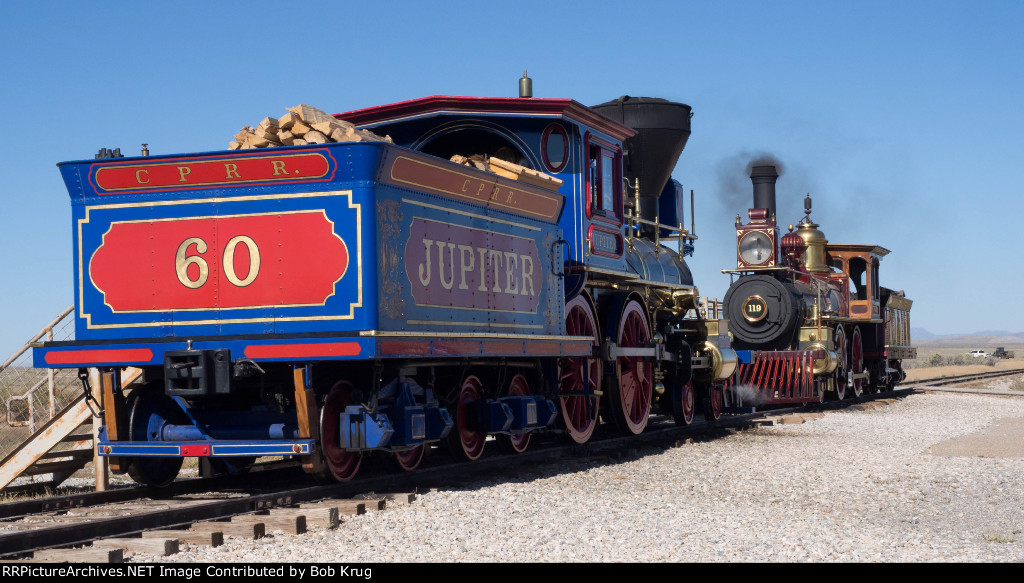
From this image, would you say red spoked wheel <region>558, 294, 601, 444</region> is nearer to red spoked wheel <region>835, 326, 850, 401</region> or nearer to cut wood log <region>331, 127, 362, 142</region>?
cut wood log <region>331, 127, 362, 142</region>

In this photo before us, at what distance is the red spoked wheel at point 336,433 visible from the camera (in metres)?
8.78

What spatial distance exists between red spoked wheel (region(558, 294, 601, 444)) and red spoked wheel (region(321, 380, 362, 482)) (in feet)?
10.8

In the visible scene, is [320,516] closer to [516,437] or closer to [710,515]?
[710,515]

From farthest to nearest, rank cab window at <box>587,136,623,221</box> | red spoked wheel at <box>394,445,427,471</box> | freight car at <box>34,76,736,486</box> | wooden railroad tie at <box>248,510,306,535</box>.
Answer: cab window at <box>587,136,623,221</box> < red spoked wheel at <box>394,445,427,471</box> < freight car at <box>34,76,736,486</box> < wooden railroad tie at <box>248,510,306,535</box>

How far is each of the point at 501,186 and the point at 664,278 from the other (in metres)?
5.20

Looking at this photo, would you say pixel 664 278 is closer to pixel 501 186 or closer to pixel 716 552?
pixel 501 186

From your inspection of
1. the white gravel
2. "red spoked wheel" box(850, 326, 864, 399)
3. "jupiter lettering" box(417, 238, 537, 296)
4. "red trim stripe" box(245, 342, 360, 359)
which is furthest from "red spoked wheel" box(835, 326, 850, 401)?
"red trim stripe" box(245, 342, 360, 359)

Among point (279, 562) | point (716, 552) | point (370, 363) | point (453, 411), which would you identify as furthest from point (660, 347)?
point (279, 562)

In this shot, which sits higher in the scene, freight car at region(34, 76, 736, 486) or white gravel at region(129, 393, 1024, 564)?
freight car at region(34, 76, 736, 486)

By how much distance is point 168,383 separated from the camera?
27.7 feet

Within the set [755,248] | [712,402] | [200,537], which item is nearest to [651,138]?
[712,402]

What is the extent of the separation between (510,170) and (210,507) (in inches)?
170

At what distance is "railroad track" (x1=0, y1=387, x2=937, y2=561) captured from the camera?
6.51 m

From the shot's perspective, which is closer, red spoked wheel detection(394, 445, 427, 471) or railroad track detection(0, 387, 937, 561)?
railroad track detection(0, 387, 937, 561)
